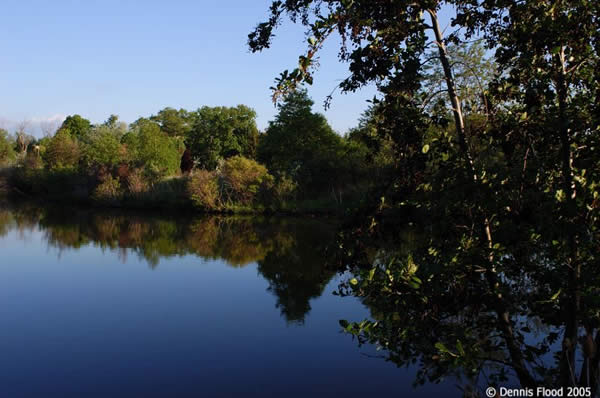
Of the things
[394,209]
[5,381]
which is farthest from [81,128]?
[394,209]

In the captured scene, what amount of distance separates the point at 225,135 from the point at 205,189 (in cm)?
2146

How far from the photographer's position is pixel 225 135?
49219 millimetres

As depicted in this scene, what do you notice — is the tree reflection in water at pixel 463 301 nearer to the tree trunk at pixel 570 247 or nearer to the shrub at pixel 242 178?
the tree trunk at pixel 570 247

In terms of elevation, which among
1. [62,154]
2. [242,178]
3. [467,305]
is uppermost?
[62,154]

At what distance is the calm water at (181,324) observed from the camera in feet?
22.3

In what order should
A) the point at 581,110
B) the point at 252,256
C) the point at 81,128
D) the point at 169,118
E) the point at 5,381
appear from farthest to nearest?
the point at 81,128 < the point at 169,118 < the point at 252,256 < the point at 5,381 < the point at 581,110

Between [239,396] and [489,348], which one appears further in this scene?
[239,396]

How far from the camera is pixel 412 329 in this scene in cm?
281

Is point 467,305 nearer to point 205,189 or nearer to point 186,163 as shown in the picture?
point 205,189

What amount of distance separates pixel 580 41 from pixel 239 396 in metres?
5.72

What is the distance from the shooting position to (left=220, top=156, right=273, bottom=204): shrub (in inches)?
1104

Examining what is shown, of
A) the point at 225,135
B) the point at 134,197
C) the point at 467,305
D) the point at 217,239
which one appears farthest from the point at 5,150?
the point at 467,305

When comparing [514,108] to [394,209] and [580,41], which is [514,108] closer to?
[580,41]

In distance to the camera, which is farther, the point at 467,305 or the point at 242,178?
the point at 242,178
